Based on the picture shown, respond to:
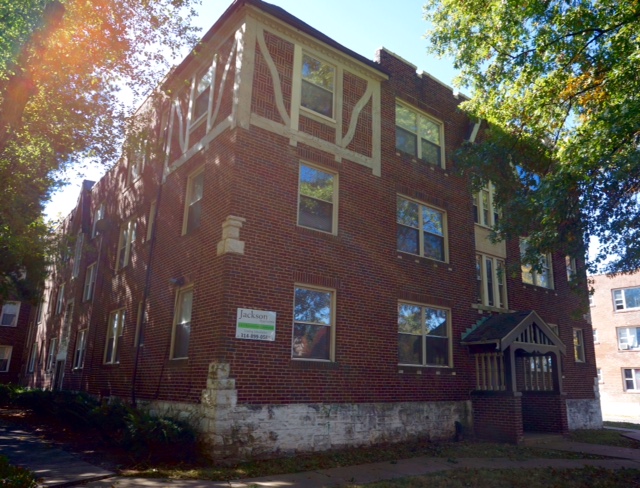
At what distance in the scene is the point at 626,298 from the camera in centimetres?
3994

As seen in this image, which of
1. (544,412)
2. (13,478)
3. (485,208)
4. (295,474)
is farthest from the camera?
(485,208)

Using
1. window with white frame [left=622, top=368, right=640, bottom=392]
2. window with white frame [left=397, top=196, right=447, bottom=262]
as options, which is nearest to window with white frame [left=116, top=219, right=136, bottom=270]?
window with white frame [left=397, top=196, right=447, bottom=262]

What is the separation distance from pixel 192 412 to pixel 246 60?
8090 millimetres

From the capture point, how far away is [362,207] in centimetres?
1353

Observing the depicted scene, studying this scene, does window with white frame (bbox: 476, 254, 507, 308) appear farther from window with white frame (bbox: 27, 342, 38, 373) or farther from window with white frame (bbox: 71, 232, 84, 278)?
window with white frame (bbox: 27, 342, 38, 373)

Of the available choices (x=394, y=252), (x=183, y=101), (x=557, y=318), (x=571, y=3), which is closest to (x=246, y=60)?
(x=183, y=101)

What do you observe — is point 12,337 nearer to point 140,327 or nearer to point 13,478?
point 140,327

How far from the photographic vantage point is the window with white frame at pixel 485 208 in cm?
1723

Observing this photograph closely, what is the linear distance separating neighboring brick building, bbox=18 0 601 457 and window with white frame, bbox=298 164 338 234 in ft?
0.14

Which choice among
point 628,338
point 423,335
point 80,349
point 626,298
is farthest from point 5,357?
point 626,298

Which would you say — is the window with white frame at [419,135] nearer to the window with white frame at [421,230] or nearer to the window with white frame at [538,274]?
the window with white frame at [421,230]

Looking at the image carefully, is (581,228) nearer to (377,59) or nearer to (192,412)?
(377,59)

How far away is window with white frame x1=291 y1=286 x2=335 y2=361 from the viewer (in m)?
11.6

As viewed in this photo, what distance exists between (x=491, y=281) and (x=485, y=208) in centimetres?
259
